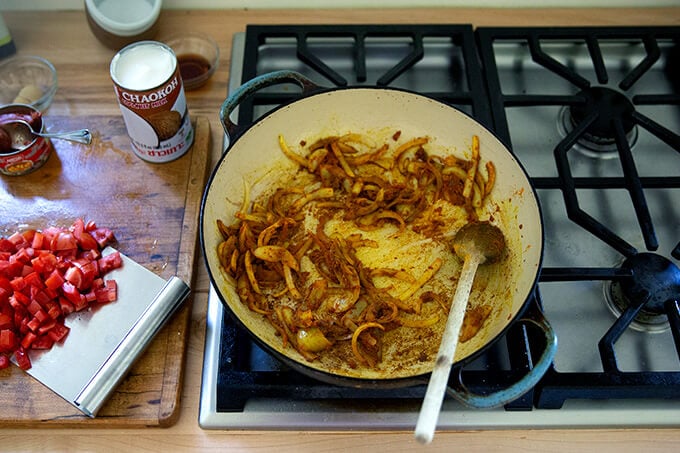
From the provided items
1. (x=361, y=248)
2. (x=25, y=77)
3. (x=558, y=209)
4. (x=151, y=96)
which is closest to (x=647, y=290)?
(x=558, y=209)

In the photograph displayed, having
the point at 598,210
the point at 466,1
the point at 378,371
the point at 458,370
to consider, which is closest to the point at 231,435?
the point at 378,371

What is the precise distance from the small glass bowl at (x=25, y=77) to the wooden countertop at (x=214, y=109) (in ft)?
0.10

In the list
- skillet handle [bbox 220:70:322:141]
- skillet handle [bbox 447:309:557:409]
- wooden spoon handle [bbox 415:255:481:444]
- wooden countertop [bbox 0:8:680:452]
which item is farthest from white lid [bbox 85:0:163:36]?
skillet handle [bbox 447:309:557:409]

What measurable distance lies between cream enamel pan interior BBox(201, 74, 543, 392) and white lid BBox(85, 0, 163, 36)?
43cm

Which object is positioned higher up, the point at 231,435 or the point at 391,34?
the point at 391,34

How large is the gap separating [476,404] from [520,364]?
18 cm

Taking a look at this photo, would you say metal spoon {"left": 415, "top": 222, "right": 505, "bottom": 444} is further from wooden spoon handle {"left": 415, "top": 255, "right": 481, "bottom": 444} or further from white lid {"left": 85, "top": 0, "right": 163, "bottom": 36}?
white lid {"left": 85, "top": 0, "right": 163, "bottom": 36}

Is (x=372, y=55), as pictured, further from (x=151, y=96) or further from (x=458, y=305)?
(x=458, y=305)

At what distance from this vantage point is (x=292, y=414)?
1.08 meters

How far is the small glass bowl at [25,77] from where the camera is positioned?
1472mm

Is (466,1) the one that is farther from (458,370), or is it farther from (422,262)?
(458,370)

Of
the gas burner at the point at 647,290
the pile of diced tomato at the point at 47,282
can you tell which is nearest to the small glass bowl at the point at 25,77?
the pile of diced tomato at the point at 47,282

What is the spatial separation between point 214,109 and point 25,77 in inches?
17.6

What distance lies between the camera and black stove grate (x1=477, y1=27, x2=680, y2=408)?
1.06 meters
